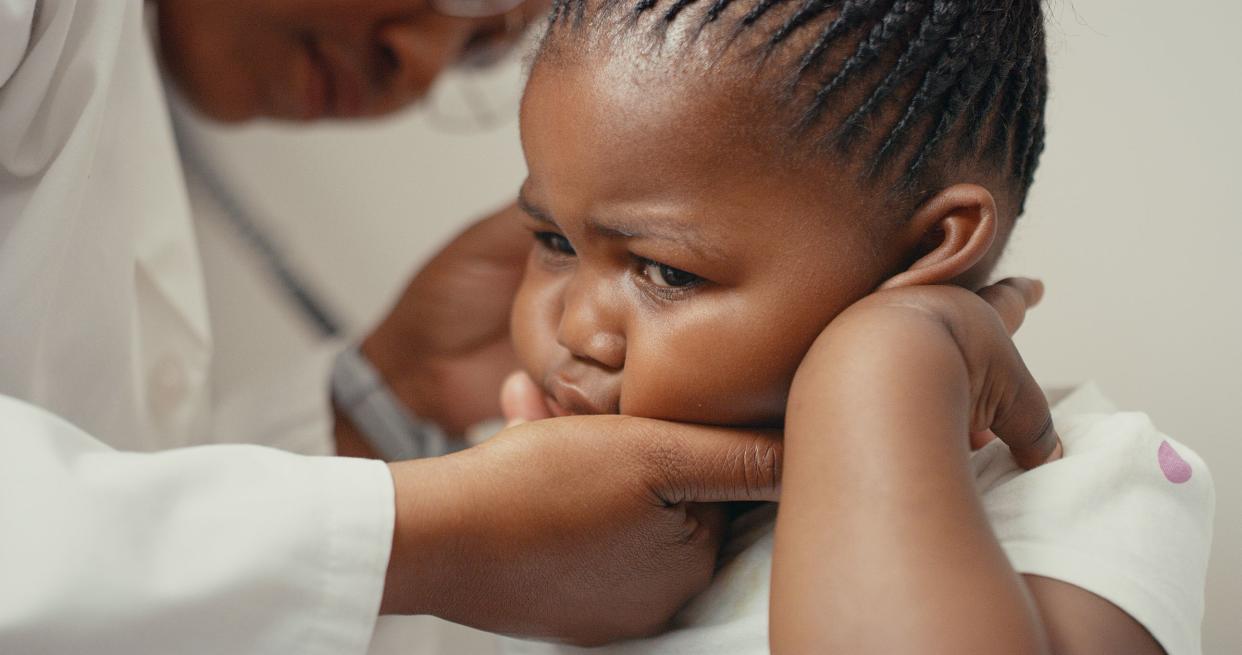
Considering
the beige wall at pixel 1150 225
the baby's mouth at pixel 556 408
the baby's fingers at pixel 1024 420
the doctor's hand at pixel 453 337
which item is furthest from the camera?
the doctor's hand at pixel 453 337

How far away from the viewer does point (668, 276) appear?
1.99 feet

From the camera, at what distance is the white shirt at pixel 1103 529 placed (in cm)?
53

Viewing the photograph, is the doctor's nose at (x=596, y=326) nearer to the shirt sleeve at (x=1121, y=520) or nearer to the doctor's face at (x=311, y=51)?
the shirt sleeve at (x=1121, y=520)

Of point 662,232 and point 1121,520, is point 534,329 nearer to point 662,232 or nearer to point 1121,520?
point 662,232

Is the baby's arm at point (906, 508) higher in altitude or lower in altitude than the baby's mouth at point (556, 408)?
higher

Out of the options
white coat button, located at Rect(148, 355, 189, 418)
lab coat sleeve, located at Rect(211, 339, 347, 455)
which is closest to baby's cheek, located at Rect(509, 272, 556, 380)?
white coat button, located at Rect(148, 355, 189, 418)

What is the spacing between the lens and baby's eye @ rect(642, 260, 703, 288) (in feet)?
1.98

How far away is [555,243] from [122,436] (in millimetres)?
394

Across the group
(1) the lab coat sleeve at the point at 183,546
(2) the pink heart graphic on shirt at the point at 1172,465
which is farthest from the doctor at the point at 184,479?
(2) the pink heart graphic on shirt at the point at 1172,465

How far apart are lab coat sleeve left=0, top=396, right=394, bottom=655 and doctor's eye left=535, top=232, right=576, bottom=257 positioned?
206 millimetres

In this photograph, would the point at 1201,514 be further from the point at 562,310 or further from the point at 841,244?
the point at 562,310

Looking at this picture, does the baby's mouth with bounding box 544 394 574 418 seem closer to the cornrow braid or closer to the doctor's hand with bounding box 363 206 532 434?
the cornrow braid

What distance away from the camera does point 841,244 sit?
58 centimetres

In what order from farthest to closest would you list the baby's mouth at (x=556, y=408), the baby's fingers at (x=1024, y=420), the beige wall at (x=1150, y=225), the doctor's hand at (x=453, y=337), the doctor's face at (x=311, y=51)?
the doctor's hand at (x=453, y=337)
the doctor's face at (x=311, y=51)
the beige wall at (x=1150, y=225)
the baby's mouth at (x=556, y=408)
the baby's fingers at (x=1024, y=420)
